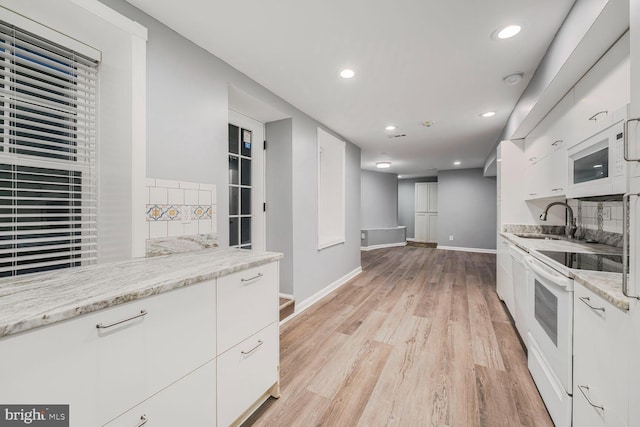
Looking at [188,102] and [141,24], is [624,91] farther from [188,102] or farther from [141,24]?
[141,24]

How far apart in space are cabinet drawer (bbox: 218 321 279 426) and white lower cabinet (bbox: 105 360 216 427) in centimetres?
6

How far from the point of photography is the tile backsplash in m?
1.57

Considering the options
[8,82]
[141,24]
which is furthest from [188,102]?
[8,82]

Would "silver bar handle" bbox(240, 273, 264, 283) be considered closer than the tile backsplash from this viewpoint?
Yes

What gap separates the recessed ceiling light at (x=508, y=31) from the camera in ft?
5.34

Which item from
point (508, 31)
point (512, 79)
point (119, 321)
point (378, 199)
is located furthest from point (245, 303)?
point (378, 199)

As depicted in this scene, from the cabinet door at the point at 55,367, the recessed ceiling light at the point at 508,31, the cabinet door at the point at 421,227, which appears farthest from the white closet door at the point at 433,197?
the cabinet door at the point at 55,367

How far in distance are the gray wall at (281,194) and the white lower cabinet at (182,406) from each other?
5.64ft

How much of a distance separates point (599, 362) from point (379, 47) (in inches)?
81.7

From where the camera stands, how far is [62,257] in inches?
54.8

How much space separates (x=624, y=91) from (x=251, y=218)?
9.57 ft

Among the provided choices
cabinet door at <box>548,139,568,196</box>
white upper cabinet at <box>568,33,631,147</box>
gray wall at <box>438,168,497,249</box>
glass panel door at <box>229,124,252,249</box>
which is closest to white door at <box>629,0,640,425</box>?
white upper cabinet at <box>568,33,631,147</box>

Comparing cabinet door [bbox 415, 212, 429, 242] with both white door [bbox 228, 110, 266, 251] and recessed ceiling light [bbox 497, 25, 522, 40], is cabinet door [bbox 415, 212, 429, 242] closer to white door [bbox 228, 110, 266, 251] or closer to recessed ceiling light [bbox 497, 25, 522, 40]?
white door [bbox 228, 110, 266, 251]

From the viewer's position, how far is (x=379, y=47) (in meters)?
1.85
